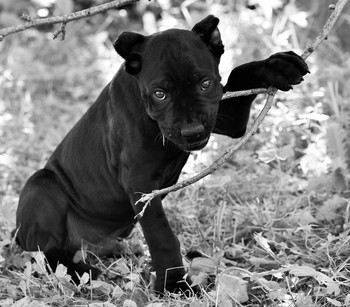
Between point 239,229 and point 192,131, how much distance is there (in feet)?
4.23

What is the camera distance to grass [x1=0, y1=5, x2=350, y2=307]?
3410 mm

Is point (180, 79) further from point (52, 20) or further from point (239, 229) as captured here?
point (239, 229)

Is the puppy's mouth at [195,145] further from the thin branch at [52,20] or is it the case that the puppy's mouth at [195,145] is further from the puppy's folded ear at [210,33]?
the thin branch at [52,20]

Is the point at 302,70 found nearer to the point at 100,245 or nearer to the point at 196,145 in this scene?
the point at 196,145

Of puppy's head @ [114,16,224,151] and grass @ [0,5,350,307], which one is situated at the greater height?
puppy's head @ [114,16,224,151]

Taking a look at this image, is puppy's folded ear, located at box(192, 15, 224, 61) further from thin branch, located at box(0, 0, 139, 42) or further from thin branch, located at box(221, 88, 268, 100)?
thin branch, located at box(0, 0, 139, 42)

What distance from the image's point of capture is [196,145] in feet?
10.5

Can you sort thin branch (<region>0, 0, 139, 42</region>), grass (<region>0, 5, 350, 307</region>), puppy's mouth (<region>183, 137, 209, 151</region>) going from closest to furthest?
thin branch (<region>0, 0, 139, 42</region>), puppy's mouth (<region>183, 137, 209, 151</region>), grass (<region>0, 5, 350, 307</region>)

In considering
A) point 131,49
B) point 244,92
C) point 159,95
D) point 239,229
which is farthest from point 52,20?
point 239,229

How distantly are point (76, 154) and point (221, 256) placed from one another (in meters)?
0.99

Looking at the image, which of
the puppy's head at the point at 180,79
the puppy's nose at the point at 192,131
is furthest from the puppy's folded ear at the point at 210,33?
the puppy's nose at the point at 192,131

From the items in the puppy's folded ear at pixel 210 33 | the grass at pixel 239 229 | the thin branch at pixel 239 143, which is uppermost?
the puppy's folded ear at pixel 210 33

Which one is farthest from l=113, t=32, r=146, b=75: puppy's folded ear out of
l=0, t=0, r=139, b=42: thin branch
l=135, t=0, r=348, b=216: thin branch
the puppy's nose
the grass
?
the grass

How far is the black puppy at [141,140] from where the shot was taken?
3.20 metres
